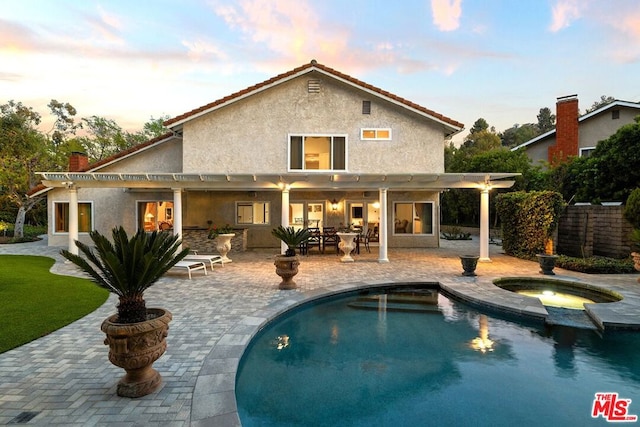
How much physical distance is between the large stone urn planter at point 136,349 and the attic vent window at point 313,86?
41.7ft

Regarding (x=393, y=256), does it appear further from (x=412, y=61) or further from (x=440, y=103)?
(x=440, y=103)

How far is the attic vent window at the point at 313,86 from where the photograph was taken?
1431 centimetres

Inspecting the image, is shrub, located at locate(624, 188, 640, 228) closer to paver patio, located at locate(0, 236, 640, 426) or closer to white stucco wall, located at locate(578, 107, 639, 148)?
paver patio, located at locate(0, 236, 640, 426)

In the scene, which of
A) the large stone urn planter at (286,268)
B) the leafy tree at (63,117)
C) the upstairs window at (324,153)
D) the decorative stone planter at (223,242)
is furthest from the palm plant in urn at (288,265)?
the leafy tree at (63,117)

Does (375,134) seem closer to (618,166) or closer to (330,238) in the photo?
(330,238)

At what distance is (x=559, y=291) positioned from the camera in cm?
895

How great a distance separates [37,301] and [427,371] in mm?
8310

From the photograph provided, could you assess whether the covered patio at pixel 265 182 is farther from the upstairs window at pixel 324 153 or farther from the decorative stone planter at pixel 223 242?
the upstairs window at pixel 324 153

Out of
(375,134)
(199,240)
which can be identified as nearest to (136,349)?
(199,240)

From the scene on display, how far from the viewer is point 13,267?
10922 mm

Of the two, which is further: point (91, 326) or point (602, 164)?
point (602, 164)

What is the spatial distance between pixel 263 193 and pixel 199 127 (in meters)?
4.61

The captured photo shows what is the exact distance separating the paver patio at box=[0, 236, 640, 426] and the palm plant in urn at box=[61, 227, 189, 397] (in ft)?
0.77

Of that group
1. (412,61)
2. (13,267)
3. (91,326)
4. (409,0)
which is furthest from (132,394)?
(412,61)
